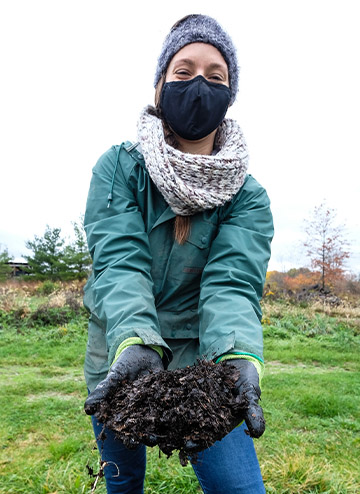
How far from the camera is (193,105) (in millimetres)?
2256

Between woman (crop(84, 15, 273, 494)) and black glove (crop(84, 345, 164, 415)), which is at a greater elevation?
woman (crop(84, 15, 273, 494))

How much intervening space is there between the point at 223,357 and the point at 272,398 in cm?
467

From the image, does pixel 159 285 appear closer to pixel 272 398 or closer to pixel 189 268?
pixel 189 268

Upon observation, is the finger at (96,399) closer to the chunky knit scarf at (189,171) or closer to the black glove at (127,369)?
the black glove at (127,369)

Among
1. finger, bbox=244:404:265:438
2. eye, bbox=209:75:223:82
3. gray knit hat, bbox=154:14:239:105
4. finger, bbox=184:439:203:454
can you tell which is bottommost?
finger, bbox=184:439:203:454

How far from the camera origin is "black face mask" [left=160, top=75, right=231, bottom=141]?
2262 millimetres

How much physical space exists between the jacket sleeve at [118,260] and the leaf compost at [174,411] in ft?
0.69

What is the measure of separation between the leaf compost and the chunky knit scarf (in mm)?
842

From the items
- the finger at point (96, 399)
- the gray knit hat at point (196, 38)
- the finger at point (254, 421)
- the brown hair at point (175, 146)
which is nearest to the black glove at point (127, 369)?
the finger at point (96, 399)

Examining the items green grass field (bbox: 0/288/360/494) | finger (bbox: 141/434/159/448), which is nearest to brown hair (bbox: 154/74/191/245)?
finger (bbox: 141/434/159/448)

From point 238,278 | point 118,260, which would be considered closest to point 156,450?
point 238,278

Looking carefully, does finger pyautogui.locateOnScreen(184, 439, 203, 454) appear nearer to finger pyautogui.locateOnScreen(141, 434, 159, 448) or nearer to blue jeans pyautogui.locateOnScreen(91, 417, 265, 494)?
finger pyautogui.locateOnScreen(141, 434, 159, 448)

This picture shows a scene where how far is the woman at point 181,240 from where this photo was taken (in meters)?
1.86

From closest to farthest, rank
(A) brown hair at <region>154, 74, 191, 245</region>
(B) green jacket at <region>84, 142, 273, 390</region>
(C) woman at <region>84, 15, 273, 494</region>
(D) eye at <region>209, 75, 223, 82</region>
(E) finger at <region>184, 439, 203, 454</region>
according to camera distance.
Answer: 1. (E) finger at <region>184, 439, 203, 454</region>
2. (C) woman at <region>84, 15, 273, 494</region>
3. (B) green jacket at <region>84, 142, 273, 390</region>
4. (A) brown hair at <region>154, 74, 191, 245</region>
5. (D) eye at <region>209, 75, 223, 82</region>
